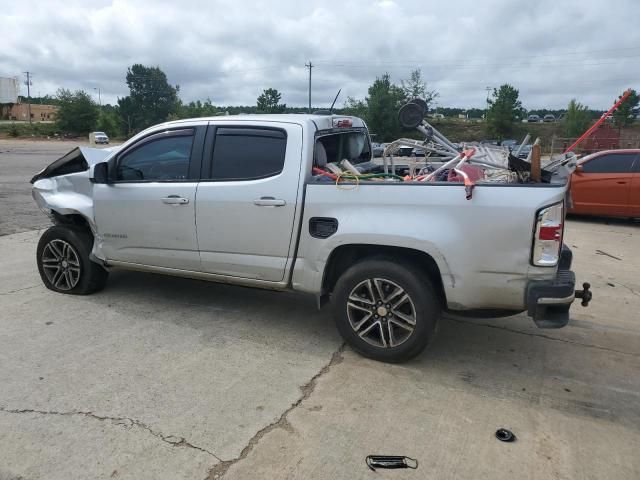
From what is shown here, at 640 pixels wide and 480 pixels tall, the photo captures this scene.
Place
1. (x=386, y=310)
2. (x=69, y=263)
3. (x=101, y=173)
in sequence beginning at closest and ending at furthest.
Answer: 1. (x=386, y=310)
2. (x=101, y=173)
3. (x=69, y=263)

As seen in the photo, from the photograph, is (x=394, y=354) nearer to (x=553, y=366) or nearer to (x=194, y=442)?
(x=553, y=366)

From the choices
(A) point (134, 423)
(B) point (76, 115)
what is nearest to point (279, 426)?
(A) point (134, 423)

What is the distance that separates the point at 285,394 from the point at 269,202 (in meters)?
1.46

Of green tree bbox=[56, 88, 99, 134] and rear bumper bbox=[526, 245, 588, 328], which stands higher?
green tree bbox=[56, 88, 99, 134]

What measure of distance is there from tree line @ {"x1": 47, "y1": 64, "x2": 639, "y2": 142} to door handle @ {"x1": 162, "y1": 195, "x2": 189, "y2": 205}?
11403 mm

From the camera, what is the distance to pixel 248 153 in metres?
4.16

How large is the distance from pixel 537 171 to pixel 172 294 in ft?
12.3

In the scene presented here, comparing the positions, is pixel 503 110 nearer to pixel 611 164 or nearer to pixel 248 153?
pixel 611 164

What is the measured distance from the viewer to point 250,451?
275cm

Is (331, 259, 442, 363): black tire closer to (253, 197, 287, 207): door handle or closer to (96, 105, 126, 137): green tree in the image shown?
(253, 197, 287, 207): door handle

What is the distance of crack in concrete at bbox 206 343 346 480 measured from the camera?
2598mm

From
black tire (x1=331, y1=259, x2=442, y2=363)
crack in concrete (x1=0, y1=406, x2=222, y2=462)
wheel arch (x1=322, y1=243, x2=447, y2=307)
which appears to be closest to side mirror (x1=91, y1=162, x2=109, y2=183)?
crack in concrete (x1=0, y1=406, x2=222, y2=462)

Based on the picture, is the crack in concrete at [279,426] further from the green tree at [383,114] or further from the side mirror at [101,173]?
the green tree at [383,114]

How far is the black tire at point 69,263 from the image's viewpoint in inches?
198
